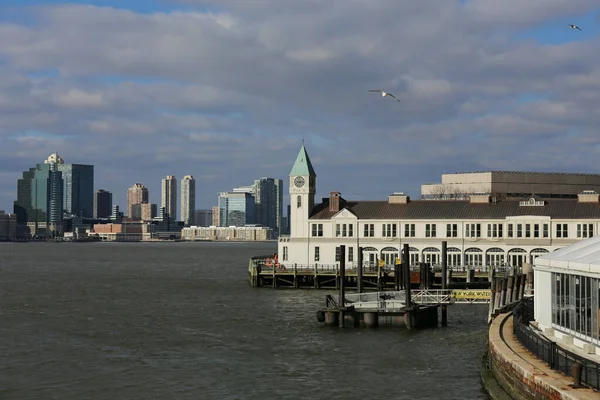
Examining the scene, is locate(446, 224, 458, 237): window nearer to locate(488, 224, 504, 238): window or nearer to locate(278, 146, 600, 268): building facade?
locate(278, 146, 600, 268): building facade

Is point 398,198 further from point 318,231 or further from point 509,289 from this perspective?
point 509,289

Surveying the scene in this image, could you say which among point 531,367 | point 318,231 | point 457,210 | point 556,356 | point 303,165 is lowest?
point 531,367

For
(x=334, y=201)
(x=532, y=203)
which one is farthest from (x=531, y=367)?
(x=334, y=201)

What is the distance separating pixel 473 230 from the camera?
88.2 m

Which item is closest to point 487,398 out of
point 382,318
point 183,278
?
point 382,318

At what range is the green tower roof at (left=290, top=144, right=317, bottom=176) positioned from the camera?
313 ft

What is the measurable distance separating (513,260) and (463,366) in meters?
45.3

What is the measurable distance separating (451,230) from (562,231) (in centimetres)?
1084

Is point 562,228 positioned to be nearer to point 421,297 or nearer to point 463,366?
point 421,297

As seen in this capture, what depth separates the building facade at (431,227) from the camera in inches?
3366

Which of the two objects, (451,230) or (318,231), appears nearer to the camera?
(451,230)

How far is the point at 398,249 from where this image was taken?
89188mm


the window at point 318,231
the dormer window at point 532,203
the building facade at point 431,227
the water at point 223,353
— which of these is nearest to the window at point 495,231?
the building facade at point 431,227

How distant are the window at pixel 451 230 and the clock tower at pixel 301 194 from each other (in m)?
14.9
